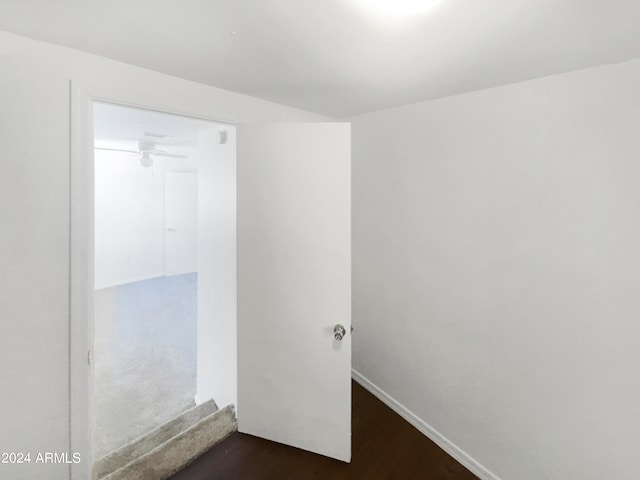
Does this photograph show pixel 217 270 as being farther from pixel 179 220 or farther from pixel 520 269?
pixel 179 220

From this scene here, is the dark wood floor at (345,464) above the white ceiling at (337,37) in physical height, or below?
below

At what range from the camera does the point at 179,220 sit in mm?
5430

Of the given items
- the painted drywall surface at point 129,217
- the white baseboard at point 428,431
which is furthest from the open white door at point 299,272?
the painted drywall surface at point 129,217

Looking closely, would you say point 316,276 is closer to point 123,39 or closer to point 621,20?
point 123,39

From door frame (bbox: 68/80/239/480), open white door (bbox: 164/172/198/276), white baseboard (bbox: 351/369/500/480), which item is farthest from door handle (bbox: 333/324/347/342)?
open white door (bbox: 164/172/198/276)

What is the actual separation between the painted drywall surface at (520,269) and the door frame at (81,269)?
5.44 ft

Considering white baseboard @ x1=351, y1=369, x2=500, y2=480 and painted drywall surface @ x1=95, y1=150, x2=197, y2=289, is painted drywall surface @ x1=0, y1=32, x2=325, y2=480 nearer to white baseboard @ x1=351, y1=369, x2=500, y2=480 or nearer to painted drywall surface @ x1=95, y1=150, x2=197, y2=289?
white baseboard @ x1=351, y1=369, x2=500, y2=480

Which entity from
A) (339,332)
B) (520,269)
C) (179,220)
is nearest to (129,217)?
(179,220)

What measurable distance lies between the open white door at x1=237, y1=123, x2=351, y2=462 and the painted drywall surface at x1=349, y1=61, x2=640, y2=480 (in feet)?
1.87

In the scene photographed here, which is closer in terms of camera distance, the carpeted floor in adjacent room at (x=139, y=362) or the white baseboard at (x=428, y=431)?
the white baseboard at (x=428, y=431)

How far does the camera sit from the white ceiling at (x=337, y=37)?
2.67 ft

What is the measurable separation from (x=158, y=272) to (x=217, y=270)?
432 cm

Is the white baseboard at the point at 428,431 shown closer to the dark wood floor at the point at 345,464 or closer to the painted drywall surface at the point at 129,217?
the dark wood floor at the point at 345,464

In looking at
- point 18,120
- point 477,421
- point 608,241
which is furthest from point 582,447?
point 18,120
